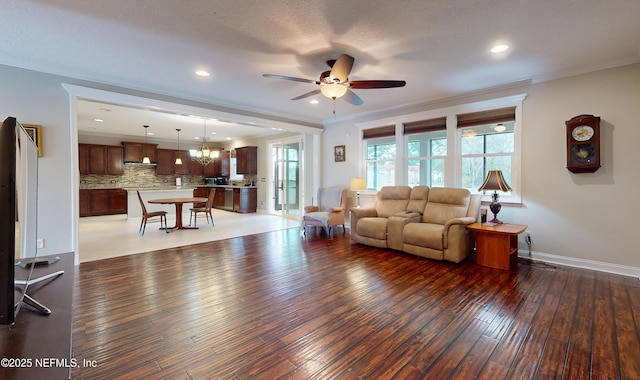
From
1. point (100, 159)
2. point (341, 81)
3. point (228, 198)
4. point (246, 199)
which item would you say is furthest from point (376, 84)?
point (100, 159)

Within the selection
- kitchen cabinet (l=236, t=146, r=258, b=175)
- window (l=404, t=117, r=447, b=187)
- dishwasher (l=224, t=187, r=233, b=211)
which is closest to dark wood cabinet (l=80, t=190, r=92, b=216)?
dishwasher (l=224, t=187, r=233, b=211)

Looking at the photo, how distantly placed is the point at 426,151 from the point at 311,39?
334cm

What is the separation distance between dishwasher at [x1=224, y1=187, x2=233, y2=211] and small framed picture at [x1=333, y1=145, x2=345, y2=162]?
4.66 m

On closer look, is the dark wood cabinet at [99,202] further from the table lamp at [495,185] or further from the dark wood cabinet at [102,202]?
the table lamp at [495,185]

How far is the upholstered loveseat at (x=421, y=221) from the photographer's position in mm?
3850

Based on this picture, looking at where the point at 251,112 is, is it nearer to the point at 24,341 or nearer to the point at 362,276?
the point at 362,276

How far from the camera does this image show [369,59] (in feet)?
10.8

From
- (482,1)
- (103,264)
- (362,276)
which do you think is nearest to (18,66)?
(103,264)

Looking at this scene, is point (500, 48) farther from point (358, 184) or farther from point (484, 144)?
point (358, 184)

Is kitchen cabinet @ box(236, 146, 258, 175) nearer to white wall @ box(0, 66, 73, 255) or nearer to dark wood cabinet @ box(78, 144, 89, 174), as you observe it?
dark wood cabinet @ box(78, 144, 89, 174)

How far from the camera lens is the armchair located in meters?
5.60

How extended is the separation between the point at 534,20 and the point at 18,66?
560 cm

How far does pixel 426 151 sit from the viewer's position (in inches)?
209

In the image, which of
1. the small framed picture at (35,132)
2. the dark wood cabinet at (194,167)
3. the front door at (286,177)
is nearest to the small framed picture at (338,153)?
the front door at (286,177)
